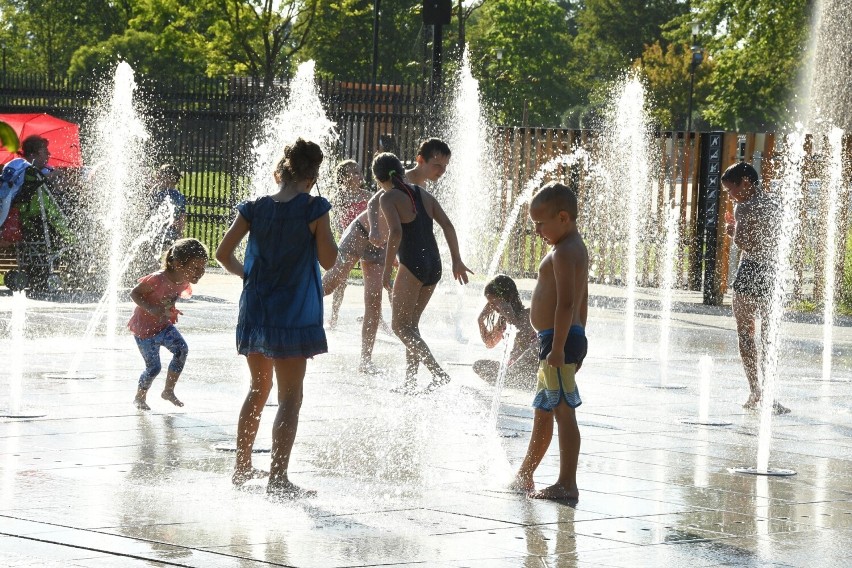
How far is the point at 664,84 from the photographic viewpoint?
7788 cm

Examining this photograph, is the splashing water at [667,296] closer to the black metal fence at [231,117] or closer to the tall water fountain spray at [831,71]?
the black metal fence at [231,117]

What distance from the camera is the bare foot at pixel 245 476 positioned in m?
6.58

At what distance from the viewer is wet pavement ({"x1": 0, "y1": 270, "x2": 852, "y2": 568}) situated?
5438 millimetres

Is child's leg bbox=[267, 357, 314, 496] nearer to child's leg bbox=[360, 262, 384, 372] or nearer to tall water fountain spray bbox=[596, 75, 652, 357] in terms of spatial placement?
child's leg bbox=[360, 262, 384, 372]

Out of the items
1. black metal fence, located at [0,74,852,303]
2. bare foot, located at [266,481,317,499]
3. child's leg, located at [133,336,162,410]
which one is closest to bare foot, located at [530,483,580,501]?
bare foot, located at [266,481,317,499]

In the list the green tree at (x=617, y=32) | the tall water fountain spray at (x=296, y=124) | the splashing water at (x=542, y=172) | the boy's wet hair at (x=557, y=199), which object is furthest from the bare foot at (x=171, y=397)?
the green tree at (x=617, y=32)

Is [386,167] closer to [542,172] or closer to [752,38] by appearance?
[542,172]

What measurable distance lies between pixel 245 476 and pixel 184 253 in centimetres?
232

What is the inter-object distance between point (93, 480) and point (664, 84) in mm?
73472

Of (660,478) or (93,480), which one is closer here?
(93,480)

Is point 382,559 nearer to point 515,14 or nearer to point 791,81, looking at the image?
point 791,81

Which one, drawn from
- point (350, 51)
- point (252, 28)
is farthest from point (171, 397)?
point (350, 51)

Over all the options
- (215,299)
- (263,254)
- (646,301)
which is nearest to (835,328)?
(646,301)

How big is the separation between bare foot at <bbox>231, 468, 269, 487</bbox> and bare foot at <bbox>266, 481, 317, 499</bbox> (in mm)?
181
